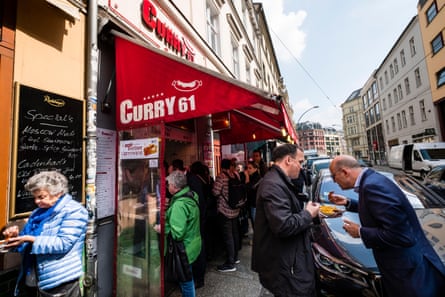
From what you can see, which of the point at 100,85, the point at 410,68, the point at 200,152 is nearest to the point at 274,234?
the point at 100,85

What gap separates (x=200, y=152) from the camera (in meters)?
6.50

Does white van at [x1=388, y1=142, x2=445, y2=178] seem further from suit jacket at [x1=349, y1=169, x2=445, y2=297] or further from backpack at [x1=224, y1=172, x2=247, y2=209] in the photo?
suit jacket at [x1=349, y1=169, x2=445, y2=297]

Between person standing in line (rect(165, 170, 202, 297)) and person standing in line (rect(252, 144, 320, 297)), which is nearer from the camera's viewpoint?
person standing in line (rect(252, 144, 320, 297))

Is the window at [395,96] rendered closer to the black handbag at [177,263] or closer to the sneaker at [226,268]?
the sneaker at [226,268]

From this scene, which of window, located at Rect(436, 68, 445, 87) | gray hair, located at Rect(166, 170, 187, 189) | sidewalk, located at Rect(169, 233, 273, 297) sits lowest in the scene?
sidewalk, located at Rect(169, 233, 273, 297)

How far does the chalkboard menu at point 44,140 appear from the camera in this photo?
2.14 meters

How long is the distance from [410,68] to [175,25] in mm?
29661

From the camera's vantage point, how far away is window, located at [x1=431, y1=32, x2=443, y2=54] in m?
17.9

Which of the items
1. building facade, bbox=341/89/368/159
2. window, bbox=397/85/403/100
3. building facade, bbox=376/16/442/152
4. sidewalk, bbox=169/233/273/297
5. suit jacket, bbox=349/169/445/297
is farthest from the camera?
building facade, bbox=341/89/368/159

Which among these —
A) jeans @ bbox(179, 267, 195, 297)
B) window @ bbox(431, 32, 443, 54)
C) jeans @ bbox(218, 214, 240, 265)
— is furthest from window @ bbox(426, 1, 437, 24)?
jeans @ bbox(179, 267, 195, 297)

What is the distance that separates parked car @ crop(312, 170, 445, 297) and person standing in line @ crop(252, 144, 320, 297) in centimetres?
79

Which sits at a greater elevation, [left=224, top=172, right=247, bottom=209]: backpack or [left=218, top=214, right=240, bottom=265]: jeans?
[left=224, top=172, right=247, bottom=209]: backpack

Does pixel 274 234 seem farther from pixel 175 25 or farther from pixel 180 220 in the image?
pixel 175 25

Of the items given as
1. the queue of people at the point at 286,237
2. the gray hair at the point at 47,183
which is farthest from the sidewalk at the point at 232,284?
the gray hair at the point at 47,183
